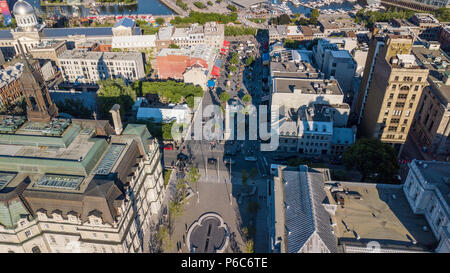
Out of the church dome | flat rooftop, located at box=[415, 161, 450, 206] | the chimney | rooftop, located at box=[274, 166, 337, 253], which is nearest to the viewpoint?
rooftop, located at box=[274, 166, 337, 253]

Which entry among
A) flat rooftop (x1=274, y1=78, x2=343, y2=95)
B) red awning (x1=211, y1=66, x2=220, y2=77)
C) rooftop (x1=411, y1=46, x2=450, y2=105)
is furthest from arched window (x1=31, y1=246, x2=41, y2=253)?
rooftop (x1=411, y1=46, x2=450, y2=105)

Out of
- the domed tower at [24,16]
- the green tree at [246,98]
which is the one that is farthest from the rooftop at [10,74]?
the green tree at [246,98]

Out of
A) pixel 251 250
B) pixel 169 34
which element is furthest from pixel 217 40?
pixel 251 250

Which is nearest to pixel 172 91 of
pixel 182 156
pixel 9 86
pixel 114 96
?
pixel 114 96

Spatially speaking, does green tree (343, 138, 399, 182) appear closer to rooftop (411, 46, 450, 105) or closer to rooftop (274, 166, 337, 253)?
rooftop (274, 166, 337, 253)

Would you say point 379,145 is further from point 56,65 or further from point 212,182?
point 56,65

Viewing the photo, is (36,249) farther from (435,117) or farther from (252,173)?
(435,117)
